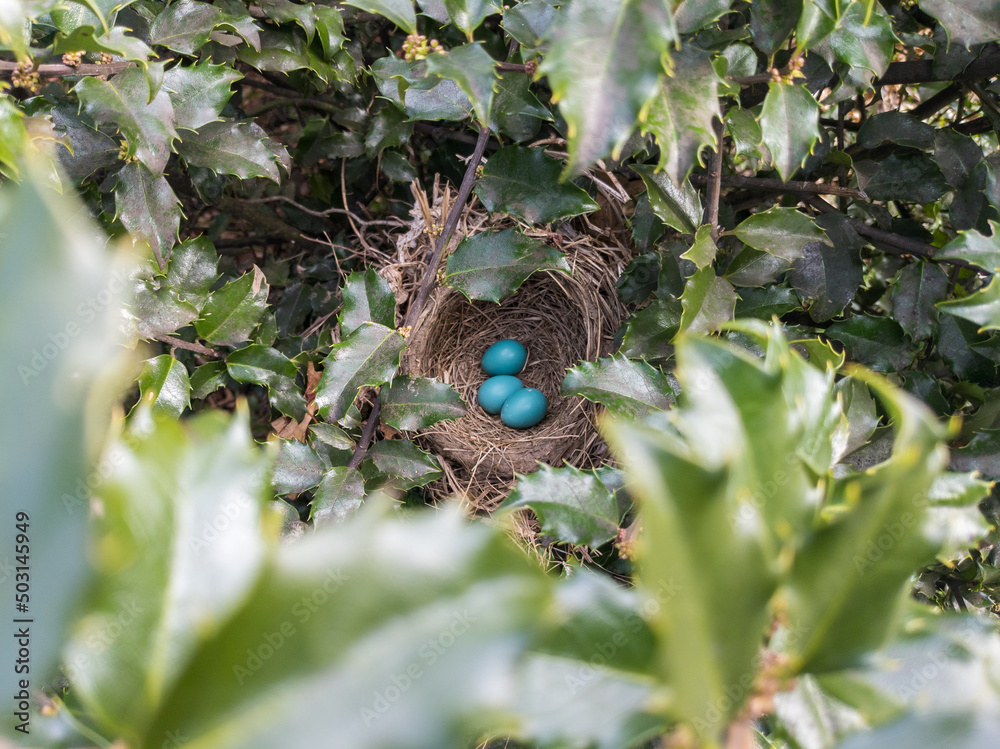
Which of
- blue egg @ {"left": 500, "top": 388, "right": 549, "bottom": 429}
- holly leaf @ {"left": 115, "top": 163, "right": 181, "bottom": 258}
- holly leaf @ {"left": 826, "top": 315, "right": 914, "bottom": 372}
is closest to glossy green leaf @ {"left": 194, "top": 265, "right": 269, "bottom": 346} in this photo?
holly leaf @ {"left": 115, "top": 163, "right": 181, "bottom": 258}

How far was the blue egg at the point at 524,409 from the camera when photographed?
57.4 inches

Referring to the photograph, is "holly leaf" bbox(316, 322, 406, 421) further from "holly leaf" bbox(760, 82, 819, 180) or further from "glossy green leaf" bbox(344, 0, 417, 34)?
"holly leaf" bbox(760, 82, 819, 180)

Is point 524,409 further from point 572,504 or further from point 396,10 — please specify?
point 396,10

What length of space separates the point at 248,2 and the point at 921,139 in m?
1.03

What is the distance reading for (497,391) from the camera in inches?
60.2

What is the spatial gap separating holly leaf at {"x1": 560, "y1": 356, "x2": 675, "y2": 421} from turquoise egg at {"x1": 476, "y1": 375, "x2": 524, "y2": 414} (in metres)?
0.70

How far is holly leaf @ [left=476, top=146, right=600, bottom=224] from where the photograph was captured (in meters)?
0.92

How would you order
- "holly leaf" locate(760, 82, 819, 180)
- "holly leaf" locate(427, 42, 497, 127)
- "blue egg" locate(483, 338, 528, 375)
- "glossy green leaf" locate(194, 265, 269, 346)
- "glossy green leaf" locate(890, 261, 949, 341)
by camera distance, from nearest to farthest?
1. "holly leaf" locate(427, 42, 497, 127)
2. "holly leaf" locate(760, 82, 819, 180)
3. "glossy green leaf" locate(890, 261, 949, 341)
4. "glossy green leaf" locate(194, 265, 269, 346)
5. "blue egg" locate(483, 338, 528, 375)

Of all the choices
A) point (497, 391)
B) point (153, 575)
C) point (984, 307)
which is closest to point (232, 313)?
point (497, 391)

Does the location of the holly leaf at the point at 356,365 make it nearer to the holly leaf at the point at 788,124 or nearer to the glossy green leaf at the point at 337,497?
the glossy green leaf at the point at 337,497

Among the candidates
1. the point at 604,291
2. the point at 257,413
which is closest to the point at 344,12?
the point at 604,291

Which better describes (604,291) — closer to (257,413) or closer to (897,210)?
(897,210)

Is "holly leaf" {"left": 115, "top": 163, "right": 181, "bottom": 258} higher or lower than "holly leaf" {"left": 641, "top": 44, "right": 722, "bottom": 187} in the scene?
lower

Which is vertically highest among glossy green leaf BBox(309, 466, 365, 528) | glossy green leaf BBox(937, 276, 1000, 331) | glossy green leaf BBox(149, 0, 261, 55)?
glossy green leaf BBox(937, 276, 1000, 331)
